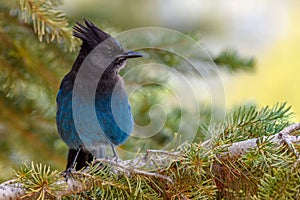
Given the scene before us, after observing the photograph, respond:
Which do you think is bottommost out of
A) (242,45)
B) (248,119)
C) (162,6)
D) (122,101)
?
(248,119)

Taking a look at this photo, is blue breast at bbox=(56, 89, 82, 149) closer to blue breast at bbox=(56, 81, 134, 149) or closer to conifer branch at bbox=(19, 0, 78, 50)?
blue breast at bbox=(56, 81, 134, 149)

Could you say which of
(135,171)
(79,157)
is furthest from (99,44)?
(135,171)

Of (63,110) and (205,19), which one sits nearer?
(63,110)

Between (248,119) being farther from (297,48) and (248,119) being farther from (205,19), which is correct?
(205,19)

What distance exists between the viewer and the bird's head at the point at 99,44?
1.91 m

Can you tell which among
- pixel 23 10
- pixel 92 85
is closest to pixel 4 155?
pixel 92 85

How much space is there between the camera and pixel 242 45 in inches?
176

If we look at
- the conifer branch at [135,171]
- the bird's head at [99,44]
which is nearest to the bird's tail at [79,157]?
the bird's head at [99,44]

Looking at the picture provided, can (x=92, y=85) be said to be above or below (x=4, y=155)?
above

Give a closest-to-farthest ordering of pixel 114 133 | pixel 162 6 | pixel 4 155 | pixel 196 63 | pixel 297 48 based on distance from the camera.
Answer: pixel 114 133 → pixel 4 155 → pixel 196 63 → pixel 297 48 → pixel 162 6

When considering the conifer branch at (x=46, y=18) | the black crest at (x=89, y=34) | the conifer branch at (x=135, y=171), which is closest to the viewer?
the conifer branch at (x=135, y=171)

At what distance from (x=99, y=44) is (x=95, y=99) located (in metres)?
0.19

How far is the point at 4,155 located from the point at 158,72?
2.32ft

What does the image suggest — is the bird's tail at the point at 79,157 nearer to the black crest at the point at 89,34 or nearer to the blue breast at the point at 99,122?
the blue breast at the point at 99,122
